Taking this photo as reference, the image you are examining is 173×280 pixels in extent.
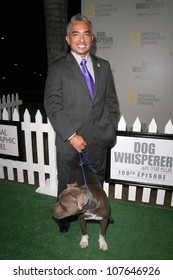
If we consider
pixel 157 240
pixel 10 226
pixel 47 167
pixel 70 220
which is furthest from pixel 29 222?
pixel 157 240

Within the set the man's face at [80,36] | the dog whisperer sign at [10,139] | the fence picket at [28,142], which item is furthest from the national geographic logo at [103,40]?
the man's face at [80,36]

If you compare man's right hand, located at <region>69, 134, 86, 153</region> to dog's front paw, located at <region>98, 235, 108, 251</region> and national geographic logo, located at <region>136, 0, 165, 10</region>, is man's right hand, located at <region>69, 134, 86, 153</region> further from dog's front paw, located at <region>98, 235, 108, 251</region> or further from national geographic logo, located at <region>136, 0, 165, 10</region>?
national geographic logo, located at <region>136, 0, 165, 10</region>

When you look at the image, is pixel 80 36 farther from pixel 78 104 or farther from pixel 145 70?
pixel 145 70

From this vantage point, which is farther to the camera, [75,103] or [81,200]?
[75,103]

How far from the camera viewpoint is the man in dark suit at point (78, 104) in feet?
8.05

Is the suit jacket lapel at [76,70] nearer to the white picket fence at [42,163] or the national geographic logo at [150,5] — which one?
the white picket fence at [42,163]

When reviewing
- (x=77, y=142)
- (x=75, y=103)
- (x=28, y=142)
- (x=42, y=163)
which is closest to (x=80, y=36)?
(x=75, y=103)

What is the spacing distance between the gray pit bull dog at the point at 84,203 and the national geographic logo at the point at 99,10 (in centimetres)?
573

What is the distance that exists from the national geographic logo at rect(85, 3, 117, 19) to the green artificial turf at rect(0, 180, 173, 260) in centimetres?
557

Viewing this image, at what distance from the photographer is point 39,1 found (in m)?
18.0

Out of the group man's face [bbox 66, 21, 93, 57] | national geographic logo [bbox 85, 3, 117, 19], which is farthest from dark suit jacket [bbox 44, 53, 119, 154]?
national geographic logo [bbox 85, 3, 117, 19]

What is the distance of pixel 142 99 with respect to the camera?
7.19m

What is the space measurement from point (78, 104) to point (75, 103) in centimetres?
3
